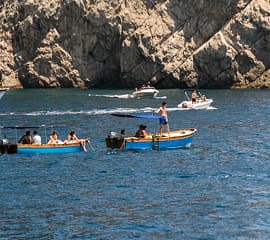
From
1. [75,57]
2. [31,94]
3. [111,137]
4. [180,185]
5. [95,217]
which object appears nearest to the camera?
[95,217]

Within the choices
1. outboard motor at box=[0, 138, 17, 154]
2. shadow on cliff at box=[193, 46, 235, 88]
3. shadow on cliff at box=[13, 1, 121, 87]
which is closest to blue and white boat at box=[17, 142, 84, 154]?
outboard motor at box=[0, 138, 17, 154]

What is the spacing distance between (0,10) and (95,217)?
11642 cm

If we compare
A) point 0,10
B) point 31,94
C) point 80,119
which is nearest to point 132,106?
point 80,119

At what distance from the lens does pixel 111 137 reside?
4759 cm

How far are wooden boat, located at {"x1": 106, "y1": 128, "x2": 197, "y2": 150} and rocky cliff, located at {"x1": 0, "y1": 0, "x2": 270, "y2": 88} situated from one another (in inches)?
2649

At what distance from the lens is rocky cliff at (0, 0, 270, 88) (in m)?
115

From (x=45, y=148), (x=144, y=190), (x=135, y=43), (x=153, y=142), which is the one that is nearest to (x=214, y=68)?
(x=135, y=43)

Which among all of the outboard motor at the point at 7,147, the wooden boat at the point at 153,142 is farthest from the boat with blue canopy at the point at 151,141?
the outboard motor at the point at 7,147

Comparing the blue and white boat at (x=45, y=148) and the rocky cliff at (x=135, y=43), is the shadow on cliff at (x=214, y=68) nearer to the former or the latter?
the rocky cliff at (x=135, y=43)

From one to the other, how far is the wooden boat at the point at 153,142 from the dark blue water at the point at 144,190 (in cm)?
63

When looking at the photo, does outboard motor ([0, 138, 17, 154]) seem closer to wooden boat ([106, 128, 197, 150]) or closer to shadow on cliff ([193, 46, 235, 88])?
wooden boat ([106, 128, 197, 150])

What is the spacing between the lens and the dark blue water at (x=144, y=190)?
1086 inches

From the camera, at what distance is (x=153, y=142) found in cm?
4822

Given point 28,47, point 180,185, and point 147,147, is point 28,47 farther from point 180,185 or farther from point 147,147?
point 180,185
